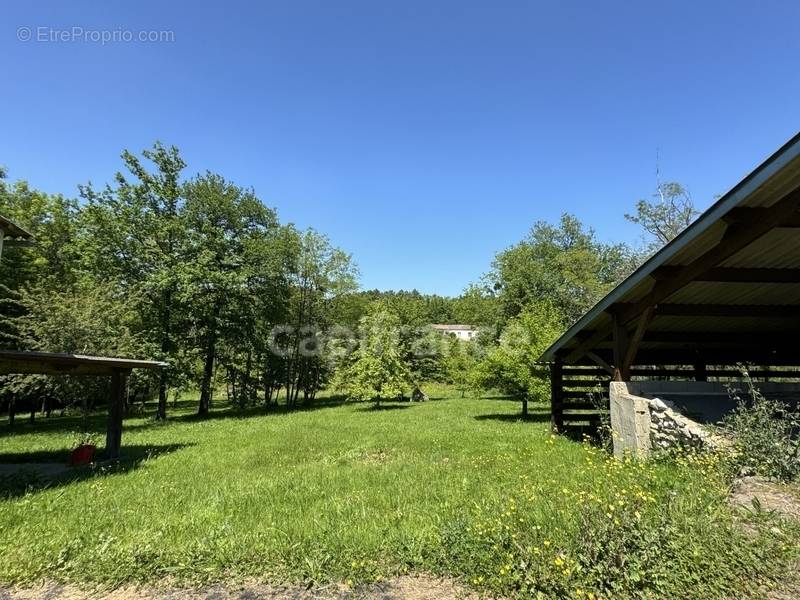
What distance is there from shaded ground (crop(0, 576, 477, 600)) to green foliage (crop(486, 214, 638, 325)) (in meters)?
26.8

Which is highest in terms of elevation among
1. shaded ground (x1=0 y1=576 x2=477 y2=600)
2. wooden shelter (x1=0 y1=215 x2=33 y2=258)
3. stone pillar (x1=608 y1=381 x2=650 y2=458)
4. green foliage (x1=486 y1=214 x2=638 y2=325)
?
green foliage (x1=486 y1=214 x2=638 y2=325)

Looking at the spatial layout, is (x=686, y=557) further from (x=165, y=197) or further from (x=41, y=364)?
(x=165, y=197)

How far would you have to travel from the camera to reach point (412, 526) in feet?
16.6

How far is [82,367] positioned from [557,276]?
2993 centimetres

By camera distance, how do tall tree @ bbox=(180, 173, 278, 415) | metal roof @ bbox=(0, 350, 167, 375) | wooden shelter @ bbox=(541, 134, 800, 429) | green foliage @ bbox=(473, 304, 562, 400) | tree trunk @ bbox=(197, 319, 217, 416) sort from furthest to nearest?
tree trunk @ bbox=(197, 319, 217, 416) → tall tree @ bbox=(180, 173, 278, 415) → green foliage @ bbox=(473, 304, 562, 400) → metal roof @ bbox=(0, 350, 167, 375) → wooden shelter @ bbox=(541, 134, 800, 429)

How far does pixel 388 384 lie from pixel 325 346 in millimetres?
8937

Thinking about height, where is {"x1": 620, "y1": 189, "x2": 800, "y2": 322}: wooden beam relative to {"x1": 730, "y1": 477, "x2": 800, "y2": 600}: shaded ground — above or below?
above

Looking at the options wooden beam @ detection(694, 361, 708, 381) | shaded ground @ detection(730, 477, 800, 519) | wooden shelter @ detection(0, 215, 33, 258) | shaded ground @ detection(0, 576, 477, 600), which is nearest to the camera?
shaded ground @ detection(0, 576, 477, 600)

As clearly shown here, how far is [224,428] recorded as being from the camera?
17609 mm

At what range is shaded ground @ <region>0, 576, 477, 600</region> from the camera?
3689mm

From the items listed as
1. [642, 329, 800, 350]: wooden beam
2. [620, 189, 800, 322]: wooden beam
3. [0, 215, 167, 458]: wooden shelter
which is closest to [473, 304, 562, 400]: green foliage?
[642, 329, 800, 350]: wooden beam

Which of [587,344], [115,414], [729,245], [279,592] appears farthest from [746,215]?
[115,414]

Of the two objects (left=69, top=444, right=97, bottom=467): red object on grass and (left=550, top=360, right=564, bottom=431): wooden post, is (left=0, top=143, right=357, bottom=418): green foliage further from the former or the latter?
(left=550, top=360, right=564, bottom=431): wooden post

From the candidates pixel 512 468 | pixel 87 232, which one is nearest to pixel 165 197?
pixel 87 232
